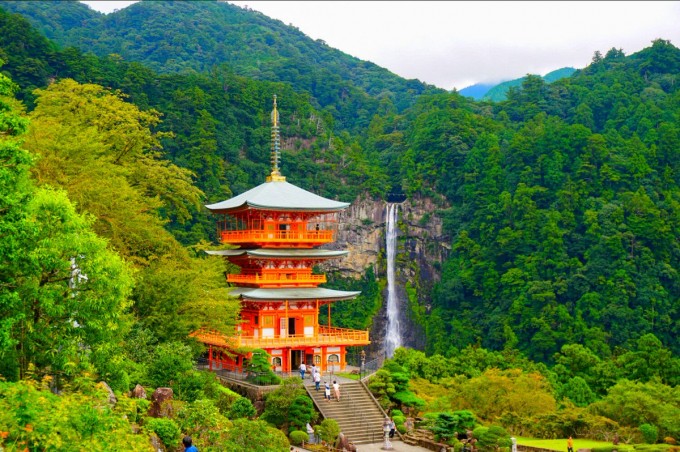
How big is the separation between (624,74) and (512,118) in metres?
10.5

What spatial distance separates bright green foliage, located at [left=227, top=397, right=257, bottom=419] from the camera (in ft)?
79.9

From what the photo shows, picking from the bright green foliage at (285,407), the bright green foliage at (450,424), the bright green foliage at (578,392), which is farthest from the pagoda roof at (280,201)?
the bright green foliage at (578,392)

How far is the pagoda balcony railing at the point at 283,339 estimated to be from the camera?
2983 cm

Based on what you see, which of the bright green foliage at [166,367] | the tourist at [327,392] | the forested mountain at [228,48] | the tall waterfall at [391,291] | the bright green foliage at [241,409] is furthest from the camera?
the forested mountain at [228,48]

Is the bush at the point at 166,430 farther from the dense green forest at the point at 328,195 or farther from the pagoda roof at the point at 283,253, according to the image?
the pagoda roof at the point at 283,253

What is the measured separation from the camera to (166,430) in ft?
61.6

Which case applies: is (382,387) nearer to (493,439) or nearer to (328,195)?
(493,439)

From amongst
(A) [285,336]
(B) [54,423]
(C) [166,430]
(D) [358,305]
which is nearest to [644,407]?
(A) [285,336]

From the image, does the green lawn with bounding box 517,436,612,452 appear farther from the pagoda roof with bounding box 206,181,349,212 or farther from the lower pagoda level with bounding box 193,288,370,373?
A: the pagoda roof with bounding box 206,181,349,212

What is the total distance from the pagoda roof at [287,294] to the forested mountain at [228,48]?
58.4 meters

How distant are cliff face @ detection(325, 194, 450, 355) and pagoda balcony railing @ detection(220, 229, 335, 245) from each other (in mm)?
31913

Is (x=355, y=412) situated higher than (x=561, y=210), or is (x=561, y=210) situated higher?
(x=561, y=210)

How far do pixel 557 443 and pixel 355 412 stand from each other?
6097mm

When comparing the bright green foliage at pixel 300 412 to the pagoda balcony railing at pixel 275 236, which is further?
the pagoda balcony railing at pixel 275 236
